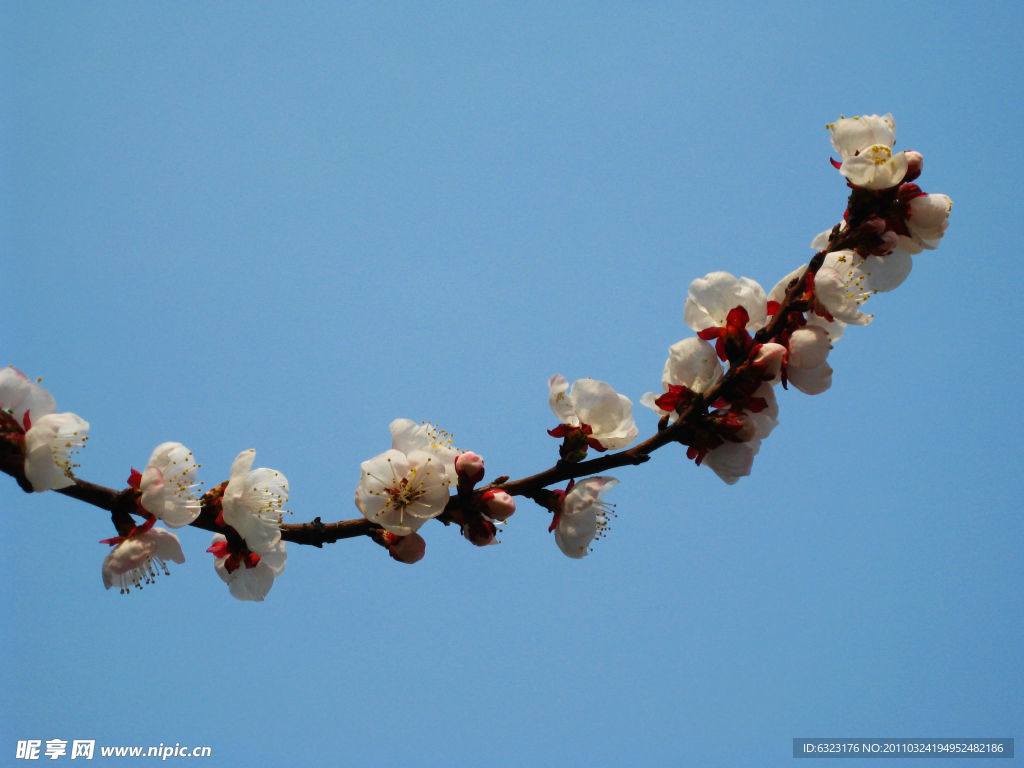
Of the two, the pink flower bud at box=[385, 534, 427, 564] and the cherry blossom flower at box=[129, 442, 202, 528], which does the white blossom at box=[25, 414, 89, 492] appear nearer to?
the cherry blossom flower at box=[129, 442, 202, 528]

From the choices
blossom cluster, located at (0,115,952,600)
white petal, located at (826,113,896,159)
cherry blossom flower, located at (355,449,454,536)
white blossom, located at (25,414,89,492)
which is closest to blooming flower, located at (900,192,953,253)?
blossom cluster, located at (0,115,952,600)

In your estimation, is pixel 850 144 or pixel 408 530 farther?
pixel 850 144

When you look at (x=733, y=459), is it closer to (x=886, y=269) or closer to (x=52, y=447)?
(x=886, y=269)

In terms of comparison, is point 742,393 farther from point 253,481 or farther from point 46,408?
point 46,408

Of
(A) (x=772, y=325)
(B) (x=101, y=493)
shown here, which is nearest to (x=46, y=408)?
(B) (x=101, y=493)

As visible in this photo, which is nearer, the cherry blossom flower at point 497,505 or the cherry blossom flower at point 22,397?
the cherry blossom flower at point 22,397

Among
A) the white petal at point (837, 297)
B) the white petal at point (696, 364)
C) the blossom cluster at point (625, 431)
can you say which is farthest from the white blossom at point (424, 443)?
the white petal at point (837, 297)

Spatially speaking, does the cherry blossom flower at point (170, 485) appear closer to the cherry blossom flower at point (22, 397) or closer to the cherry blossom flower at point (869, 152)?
the cherry blossom flower at point (22, 397)
